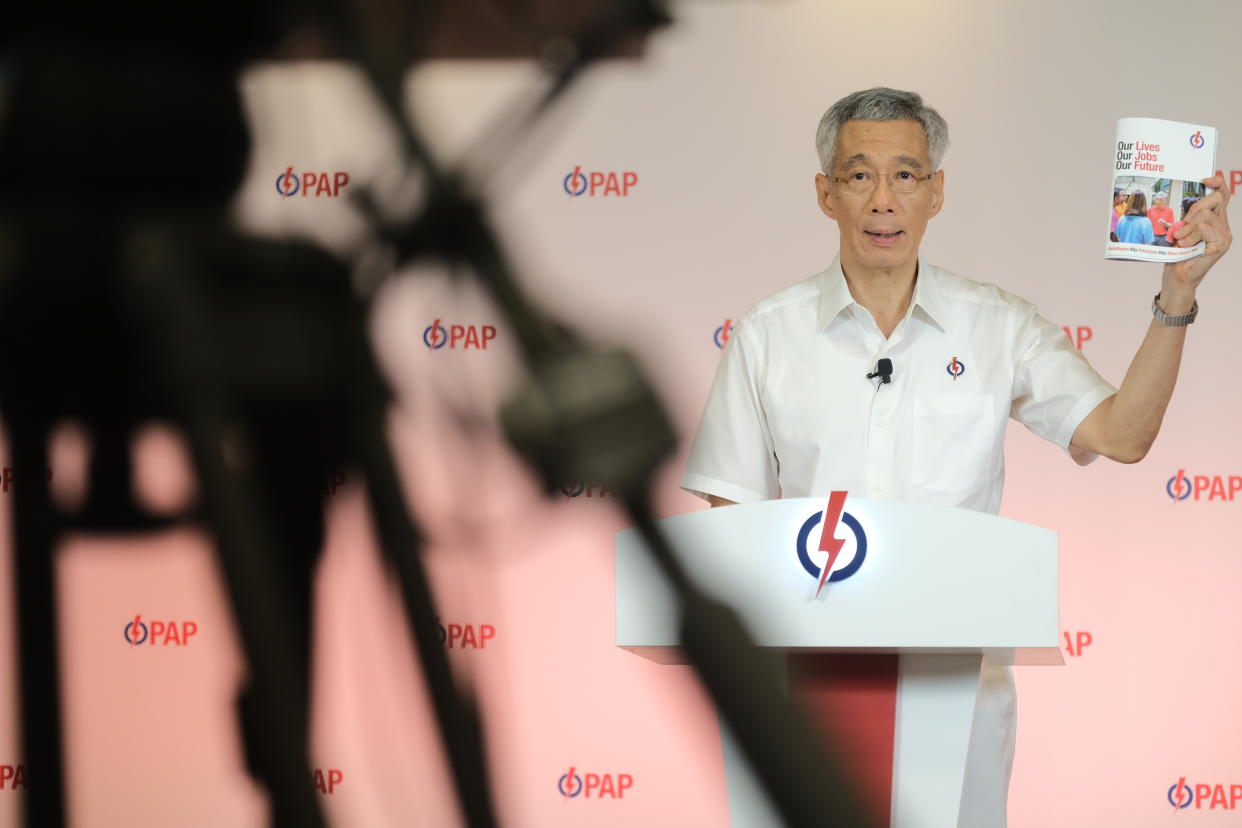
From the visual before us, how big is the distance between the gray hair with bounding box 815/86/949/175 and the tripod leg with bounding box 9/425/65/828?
2.25m

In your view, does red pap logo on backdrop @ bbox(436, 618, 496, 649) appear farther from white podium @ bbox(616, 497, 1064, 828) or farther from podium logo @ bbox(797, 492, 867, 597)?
podium logo @ bbox(797, 492, 867, 597)

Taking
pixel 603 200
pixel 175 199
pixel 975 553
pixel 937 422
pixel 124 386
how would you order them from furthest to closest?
1. pixel 603 200
2. pixel 124 386
3. pixel 175 199
4. pixel 937 422
5. pixel 975 553

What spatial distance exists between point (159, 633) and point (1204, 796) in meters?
2.74

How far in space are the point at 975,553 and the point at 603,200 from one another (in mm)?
2276

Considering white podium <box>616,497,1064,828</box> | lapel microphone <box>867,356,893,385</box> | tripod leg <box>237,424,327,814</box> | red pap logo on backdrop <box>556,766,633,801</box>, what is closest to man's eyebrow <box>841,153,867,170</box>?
lapel microphone <box>867,356,893,385</box>

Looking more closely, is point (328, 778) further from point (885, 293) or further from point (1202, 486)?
point (1202, 486)

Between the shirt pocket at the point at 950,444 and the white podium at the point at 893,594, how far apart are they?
50cm

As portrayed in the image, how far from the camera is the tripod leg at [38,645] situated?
3270 mm

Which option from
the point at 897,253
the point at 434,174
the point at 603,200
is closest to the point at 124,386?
the point at 434,174

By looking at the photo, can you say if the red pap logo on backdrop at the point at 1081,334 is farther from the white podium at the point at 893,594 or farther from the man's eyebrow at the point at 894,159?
the white podium at the point at 893,594

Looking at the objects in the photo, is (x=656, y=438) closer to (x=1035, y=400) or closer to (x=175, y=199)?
(x=175, y=199)

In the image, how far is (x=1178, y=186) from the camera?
1.53 m

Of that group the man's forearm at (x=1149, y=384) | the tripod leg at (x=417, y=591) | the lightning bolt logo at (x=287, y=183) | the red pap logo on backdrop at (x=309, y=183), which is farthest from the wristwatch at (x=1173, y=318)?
the lightning bolt logo at (x=287, y=183)

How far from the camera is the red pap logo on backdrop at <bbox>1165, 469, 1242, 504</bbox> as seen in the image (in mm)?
3141
